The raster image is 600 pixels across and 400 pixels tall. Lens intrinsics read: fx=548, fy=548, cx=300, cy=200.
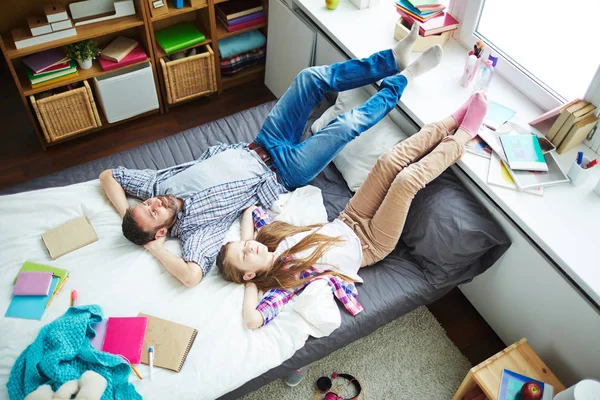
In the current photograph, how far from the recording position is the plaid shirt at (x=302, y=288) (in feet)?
5.87

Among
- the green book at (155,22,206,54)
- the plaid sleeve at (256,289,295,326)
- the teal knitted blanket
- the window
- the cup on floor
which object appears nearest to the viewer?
the teal knitted blanket

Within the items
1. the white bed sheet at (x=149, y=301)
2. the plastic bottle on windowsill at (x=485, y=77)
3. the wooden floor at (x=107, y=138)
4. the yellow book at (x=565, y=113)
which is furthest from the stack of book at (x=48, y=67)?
the yellow book at (x=565, y=113)

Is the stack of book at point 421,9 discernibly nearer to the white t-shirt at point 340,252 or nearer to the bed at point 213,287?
the bed at point 213,287

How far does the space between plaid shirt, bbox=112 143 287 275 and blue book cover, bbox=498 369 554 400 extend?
102 cm

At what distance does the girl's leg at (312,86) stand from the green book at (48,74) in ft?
3.18

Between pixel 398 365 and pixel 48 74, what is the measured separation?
1.96 metres

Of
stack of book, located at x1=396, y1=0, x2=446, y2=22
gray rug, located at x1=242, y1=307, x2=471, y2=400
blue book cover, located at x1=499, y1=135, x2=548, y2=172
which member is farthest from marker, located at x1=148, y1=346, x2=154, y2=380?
stack of book, located at x1=396, y1=0, x2=446, y2=22

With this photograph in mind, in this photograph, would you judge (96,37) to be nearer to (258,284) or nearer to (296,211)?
(296,211)

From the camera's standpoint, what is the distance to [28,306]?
1.74m

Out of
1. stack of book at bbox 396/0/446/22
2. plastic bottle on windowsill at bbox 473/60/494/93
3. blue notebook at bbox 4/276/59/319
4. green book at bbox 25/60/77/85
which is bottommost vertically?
blue notebook at bbox 4/276/59/319

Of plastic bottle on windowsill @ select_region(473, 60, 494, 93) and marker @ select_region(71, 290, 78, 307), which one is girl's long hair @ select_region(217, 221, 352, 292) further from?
plastic bottle on windowsill @ select_region(473, 60, 494, 93)

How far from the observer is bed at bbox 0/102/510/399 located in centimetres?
168

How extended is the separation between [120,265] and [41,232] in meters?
0.33

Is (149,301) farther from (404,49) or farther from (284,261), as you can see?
(404,49)
